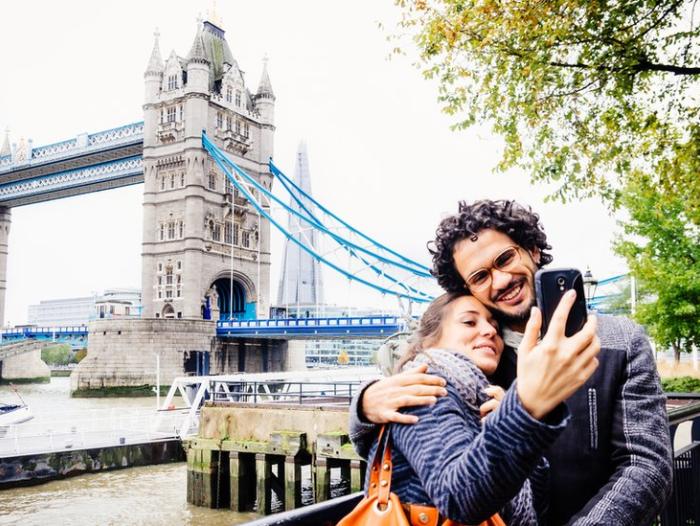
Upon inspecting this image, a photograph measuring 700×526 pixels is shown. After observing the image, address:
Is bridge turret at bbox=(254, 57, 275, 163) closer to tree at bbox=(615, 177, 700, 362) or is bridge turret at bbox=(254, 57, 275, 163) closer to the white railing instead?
the white railing

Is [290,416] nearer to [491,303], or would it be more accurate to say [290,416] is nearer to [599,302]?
[491,303]

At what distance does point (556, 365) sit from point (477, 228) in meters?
0.60

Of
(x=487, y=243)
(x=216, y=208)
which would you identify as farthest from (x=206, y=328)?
(x=487, y=243)

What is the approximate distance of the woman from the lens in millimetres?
1092

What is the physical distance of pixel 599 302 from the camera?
3438 centimetres

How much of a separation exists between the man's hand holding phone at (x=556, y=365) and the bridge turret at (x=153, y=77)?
43591mm

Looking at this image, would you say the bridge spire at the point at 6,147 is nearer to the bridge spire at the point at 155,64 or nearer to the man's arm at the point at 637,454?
the bridge spire at the point at 155,64

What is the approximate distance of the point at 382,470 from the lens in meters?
1.31

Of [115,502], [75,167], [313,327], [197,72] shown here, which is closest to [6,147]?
[75,167]

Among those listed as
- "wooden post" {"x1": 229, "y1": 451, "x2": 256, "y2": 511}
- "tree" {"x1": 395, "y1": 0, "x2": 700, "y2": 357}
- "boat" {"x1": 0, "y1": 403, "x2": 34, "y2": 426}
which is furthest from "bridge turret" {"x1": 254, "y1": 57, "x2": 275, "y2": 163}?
"tree" {"x1": 395, "y1": 0, "x2": 700, "y2": 357}

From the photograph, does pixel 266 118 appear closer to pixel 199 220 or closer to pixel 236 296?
pixel 199 220

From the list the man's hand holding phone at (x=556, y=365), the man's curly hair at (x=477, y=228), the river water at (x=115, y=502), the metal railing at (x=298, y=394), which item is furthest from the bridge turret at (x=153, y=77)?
the man's hand holding phone at (x=556, y=365)

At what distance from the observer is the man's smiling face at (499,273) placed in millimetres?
1570

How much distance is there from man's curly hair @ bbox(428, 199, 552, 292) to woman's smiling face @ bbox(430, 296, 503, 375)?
0.12m
